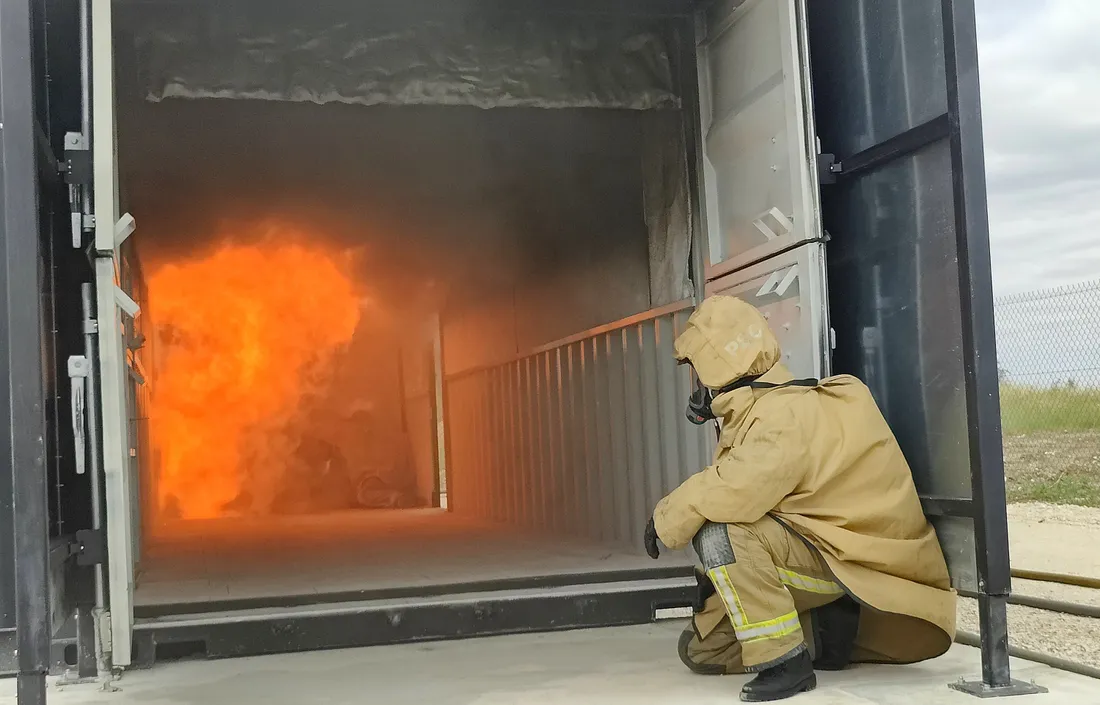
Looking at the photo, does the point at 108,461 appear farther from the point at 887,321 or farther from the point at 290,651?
the point at 887,321

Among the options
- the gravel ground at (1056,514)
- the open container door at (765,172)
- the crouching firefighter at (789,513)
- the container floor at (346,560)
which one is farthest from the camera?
the gravel ground at (1056,514)

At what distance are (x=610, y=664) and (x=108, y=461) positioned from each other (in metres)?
2.41

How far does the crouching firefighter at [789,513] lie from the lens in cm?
396

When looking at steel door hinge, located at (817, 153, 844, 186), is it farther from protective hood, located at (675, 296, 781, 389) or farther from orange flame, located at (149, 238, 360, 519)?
orange flame, located at (149, 238, 360, 519)

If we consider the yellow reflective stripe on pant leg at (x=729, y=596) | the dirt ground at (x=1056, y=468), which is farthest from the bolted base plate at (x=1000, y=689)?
the dirt ground at (x=1056, y=468)

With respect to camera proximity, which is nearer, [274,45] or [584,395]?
[274,45]

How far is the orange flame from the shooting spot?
47.8ft

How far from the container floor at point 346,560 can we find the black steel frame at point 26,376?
1717mm

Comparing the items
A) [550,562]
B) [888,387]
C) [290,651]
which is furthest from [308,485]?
[888,387]

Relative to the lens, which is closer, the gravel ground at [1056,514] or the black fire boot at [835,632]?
the black fire boot at [835,632]

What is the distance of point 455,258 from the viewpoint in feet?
38.3

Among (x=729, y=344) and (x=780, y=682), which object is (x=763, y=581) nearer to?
(x=780, y=682)

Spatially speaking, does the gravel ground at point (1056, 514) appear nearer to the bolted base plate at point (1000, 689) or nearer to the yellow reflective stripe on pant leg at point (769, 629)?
the bolted base plate at point (1000, 689)

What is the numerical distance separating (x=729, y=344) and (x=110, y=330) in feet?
8.43
